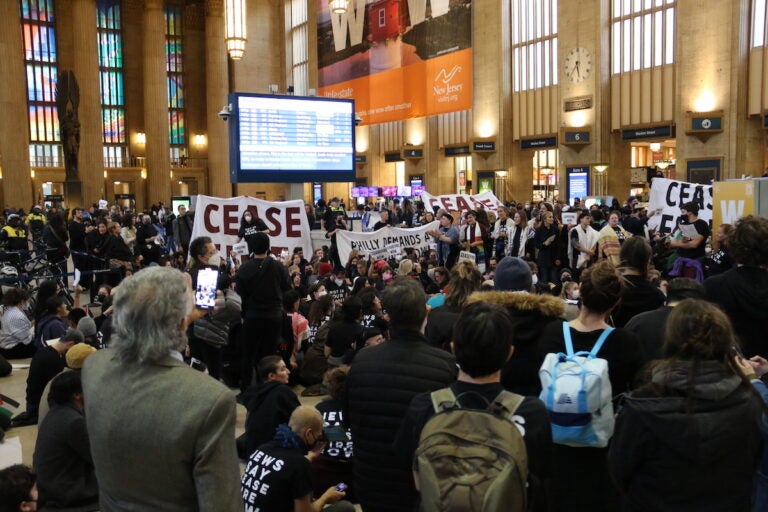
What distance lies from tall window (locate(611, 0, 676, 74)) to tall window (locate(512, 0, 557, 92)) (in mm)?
2818

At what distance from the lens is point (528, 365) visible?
3.19 meters

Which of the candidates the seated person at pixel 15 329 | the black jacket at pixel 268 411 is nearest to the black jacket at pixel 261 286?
the black jacket at pixel 268 411

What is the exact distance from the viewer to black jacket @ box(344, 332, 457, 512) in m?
2.98

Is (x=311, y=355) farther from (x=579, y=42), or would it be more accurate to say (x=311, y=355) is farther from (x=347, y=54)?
(x=347, y=54)

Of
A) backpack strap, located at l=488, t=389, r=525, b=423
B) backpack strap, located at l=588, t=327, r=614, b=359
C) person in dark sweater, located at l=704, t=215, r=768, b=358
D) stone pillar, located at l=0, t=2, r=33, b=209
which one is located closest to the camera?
backpack strap, located at l=488, t=389, r=525, b=423

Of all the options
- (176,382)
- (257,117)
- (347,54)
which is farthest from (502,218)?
(347,54)

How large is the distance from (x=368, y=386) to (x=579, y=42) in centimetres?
2484

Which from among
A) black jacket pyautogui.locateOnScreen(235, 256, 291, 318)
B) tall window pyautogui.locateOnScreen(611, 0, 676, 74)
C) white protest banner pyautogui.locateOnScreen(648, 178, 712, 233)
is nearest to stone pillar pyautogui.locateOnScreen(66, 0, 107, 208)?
tall window pyautogui.locateOnScreen(611, 0, 676, 74)

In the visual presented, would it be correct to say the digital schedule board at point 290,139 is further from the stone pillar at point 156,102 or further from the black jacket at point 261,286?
the stone pillar at point 156,102

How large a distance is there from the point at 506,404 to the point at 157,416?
106cm

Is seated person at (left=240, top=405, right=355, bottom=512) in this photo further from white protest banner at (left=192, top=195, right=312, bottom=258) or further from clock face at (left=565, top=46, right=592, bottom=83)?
clock face at (left=565, top=46, right=592, bottom=83)

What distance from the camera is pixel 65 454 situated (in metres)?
4.22

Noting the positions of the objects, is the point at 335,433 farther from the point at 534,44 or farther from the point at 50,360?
the point at 534,44

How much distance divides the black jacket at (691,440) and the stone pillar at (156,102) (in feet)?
127
